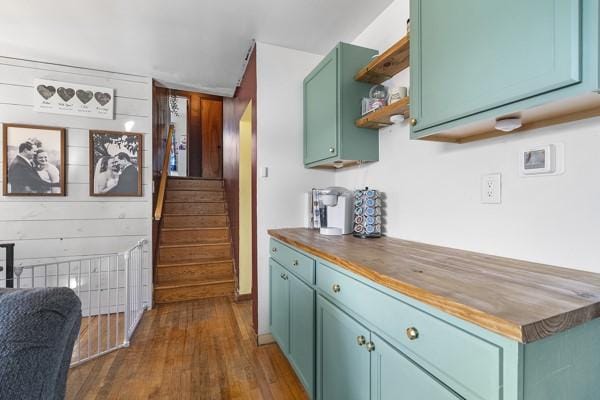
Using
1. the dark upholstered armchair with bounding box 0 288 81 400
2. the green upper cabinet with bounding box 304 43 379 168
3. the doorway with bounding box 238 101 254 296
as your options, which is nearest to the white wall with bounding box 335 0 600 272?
the green upper cabinet with bounding box 304 43 379 168

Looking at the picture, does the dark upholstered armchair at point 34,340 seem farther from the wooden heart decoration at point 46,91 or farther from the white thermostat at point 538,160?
the wooden heart decoration at point 46,91

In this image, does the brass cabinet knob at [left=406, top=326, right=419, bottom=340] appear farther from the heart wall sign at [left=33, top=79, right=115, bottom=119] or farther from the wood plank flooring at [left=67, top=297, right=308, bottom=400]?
the heart wall sign at [left=33, top=79, right=115, bottom=119]

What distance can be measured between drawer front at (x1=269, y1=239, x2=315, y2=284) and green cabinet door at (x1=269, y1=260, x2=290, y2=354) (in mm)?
74

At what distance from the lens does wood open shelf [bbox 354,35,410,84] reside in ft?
4.80

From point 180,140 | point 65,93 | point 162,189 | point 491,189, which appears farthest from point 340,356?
point 180,140

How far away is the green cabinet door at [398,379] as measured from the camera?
29.8 inches

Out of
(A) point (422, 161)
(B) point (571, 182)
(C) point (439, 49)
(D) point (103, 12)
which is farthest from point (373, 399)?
(D) point (103, 12)

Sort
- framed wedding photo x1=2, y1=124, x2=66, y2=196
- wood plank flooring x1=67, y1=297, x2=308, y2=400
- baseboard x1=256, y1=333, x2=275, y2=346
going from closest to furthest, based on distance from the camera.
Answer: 1. wood plank flooring x1=67, y1=297, x2=308, y2=400
2. baseboard x1=256, y1=333, x2=275, y2=346
3. framed wedding photo x1=2, y1=124, x2=66, y2=196

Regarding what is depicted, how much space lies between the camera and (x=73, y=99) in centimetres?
278

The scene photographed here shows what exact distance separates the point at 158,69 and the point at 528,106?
10.3ft

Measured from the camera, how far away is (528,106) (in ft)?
2.75

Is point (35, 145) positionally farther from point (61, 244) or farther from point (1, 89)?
point (61, 244)

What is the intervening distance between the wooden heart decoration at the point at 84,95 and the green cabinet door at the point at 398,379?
11.1ft

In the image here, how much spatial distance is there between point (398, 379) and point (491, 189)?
858 millimetres
